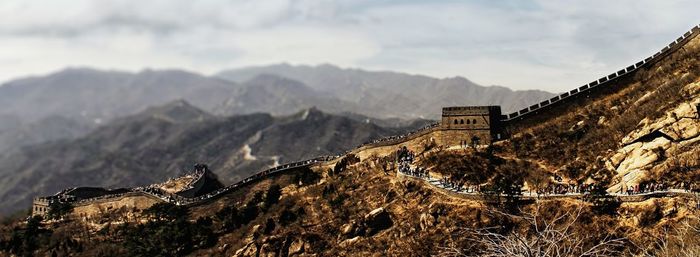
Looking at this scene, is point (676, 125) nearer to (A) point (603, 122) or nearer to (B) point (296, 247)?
(A) point (603, 122)

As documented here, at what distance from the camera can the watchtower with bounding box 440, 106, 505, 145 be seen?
223ft

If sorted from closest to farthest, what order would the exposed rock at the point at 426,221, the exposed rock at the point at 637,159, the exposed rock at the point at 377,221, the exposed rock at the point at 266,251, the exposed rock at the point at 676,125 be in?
the exposed rock at the point at 637,159 < the exposed rock at the point at 676,125 < the exposed rock at the point at 426,221 < the exposed rock at the point at 377,221 < the exposed rock at the point at 266,251

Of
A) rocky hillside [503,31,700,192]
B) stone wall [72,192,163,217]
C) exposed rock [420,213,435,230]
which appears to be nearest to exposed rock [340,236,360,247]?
exposed rock [420,213,435,230]


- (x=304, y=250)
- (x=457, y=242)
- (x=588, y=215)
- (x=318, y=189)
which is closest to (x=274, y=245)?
(x=304, y=250)

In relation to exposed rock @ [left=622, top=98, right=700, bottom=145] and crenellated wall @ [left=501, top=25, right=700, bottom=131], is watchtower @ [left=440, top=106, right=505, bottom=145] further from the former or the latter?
exposed rock @ [left=622, top=98, right=700, bottom=145]

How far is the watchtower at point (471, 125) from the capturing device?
6800cm

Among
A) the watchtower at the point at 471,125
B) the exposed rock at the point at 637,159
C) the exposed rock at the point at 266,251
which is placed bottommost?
the exposed rock at the point at 266,251

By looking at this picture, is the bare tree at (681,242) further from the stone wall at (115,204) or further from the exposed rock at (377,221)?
the stone wall at (115,204)

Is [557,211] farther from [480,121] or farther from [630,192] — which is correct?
[480,121]

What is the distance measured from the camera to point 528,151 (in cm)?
6450

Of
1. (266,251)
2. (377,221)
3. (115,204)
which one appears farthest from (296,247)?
(115,204)

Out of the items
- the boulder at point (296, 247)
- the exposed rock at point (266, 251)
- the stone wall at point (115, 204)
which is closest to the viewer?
the boulder at point (296, 247)

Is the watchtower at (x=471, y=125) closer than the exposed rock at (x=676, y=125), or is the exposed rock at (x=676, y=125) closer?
the exposed rock at (x=676, y=125)

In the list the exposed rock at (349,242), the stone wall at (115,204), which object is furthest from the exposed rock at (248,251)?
the stone wall at (115,204)
